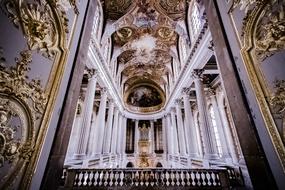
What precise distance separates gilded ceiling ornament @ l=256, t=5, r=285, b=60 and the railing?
502cm

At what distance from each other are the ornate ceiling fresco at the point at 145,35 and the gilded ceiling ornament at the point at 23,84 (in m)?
9.63

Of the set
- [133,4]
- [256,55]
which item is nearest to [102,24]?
[133,4]

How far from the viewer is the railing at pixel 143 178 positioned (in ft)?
17.8

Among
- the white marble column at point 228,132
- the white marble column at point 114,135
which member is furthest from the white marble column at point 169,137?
the white marble column at point 228,132

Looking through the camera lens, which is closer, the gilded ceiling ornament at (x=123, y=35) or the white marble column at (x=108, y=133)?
the gilded ceiling ornament at (x=123, y=35)

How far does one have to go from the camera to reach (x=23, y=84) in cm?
166

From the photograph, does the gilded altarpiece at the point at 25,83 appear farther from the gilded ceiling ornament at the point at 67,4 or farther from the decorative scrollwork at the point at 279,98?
the decorative scrollwork at the point at 279,98

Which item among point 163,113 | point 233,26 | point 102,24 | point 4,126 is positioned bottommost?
point 4,126

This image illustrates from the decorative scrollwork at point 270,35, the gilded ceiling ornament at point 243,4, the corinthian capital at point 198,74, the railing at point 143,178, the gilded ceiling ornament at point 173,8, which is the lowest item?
the railing at point 143,178

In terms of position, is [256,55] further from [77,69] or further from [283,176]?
[77,69]

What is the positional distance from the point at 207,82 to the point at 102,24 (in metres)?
8.71

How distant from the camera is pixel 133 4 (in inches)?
391

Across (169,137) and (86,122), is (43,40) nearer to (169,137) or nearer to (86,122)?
(86,122)

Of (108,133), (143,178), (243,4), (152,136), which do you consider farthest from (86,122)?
(152,136)
